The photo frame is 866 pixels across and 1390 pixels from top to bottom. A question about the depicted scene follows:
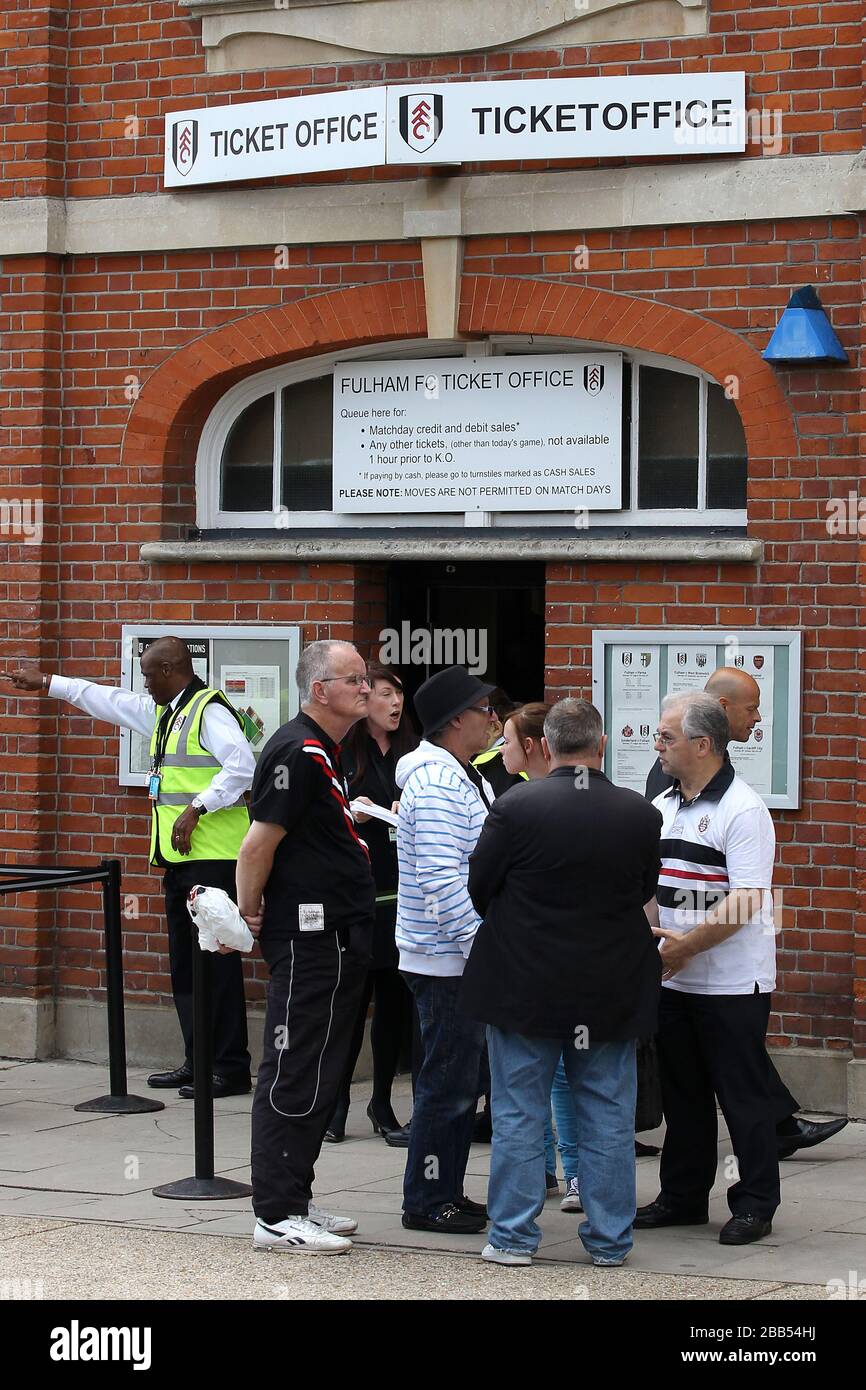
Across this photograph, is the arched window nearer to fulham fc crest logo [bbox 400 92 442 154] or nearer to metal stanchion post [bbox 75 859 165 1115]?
fulham fc crest logo [bbox 400 92 442 154]

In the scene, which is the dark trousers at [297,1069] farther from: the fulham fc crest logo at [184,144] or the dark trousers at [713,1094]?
the fulham fc crest logo at [184,144]

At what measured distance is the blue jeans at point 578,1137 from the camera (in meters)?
6.21

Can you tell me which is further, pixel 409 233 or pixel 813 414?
pixel 409 233

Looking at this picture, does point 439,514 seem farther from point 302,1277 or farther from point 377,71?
point 302,1277

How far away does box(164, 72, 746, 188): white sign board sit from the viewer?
29.2 feet

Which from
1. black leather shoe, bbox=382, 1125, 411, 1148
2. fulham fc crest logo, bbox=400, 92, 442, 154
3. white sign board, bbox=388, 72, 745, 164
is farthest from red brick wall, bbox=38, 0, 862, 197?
black leather shoe, bbox=382, 1125, 411, 1148

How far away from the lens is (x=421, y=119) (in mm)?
9227

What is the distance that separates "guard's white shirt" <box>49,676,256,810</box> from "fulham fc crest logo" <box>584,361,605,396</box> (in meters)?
2.31

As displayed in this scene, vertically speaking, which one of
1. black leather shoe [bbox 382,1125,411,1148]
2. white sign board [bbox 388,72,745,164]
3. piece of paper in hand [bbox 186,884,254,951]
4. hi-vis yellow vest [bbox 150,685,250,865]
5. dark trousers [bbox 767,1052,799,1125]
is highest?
white sign board [bbox 388,72,745,164]

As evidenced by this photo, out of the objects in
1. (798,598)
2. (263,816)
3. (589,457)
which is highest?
(589,457)
